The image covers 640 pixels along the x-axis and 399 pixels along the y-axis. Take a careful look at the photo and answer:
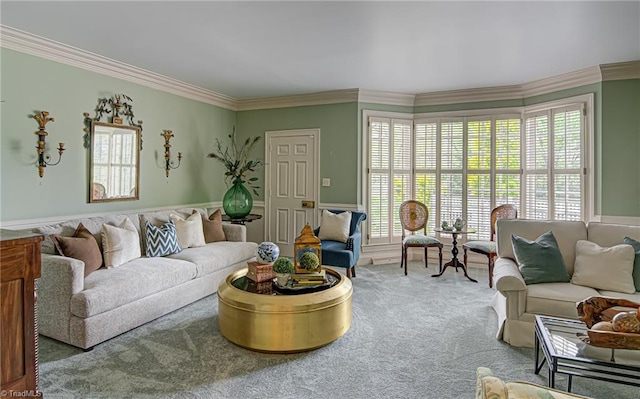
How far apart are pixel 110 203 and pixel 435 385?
12.5ft

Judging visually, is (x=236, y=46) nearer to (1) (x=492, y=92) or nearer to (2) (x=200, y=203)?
(2) (x=200, y=203)

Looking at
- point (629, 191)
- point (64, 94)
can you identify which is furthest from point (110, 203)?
point (629, 191)

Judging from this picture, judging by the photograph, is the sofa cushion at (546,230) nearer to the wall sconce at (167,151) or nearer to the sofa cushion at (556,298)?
the sofa cushion at (556,298)

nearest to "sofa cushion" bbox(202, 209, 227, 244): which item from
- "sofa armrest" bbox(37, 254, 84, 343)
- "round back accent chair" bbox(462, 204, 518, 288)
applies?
"sofa armrest" bbox(37, 254, 84, 343)

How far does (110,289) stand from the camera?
2.87 metres

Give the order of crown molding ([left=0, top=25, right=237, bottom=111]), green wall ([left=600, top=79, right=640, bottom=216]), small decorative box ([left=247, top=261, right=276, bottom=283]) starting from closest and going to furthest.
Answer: small decorative box ([left=247, top=261, right=276, bottom=283]) < crown molding ([left=0, top=25, right=237, bottom=111]) < green wall ([left=600, top=79, right=640, bottom=216])

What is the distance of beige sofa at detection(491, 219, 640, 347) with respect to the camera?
107 inches

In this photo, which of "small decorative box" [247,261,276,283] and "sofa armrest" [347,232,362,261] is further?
"sofa armrest" [347,232,362,261]

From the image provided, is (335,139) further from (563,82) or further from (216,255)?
(563,82)

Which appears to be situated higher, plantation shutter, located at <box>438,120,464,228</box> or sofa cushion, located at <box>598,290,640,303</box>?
plantation shutter, located at <box>438,120,464,228</box>

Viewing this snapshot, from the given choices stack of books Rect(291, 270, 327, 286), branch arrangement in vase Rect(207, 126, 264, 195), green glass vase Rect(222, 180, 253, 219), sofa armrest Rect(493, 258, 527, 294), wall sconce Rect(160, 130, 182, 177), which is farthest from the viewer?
branch arrangement in vase Rect(207, 126, 264, 195)

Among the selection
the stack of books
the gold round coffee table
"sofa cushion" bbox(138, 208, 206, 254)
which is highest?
"sofa cushion" bbox(138, 208, 206, 254)

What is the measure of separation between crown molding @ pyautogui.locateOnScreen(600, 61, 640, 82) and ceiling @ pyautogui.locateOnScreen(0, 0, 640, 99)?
0.54 ft

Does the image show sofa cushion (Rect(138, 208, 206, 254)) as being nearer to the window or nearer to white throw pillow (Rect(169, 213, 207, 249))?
white throw pillow (Rect(169, 213, 207, 249))
